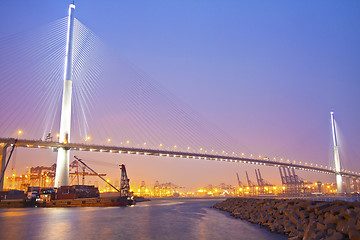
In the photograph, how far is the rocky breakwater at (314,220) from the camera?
313 inches

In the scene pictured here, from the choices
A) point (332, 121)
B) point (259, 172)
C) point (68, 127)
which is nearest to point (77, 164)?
point (68, 127)

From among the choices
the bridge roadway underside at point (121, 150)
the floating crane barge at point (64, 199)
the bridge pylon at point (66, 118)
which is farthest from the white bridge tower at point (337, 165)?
the bridge pylon at point (66, 118)

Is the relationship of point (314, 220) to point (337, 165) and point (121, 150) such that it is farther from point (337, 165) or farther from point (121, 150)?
point (337, 165)

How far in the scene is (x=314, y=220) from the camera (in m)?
10.9

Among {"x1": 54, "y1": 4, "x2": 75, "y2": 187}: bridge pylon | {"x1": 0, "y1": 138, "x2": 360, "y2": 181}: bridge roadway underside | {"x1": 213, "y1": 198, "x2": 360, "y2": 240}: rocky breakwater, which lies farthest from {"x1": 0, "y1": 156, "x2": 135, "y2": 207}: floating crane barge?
Answer: {"x1": 213, "y1": 198, "x2": 360, "y2": 240}: rocky breakwater

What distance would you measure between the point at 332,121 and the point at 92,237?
3587 inches

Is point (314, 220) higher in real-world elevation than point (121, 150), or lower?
lower

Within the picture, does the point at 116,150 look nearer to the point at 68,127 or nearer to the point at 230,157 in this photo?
the point at 68,127

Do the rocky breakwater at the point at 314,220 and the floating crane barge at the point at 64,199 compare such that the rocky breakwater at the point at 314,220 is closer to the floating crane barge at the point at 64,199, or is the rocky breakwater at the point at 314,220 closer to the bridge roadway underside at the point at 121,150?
the floating crane barge at the point at 64,199

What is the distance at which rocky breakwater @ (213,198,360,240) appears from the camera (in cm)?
794

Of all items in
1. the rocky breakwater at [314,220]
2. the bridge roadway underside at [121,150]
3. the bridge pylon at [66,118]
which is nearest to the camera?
the rocky breakwater at [314,220]

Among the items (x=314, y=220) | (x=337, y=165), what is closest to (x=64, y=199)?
(x=314, y=220)

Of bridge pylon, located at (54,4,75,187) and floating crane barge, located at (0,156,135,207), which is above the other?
bridge pylon, located at (54,4,75,187)

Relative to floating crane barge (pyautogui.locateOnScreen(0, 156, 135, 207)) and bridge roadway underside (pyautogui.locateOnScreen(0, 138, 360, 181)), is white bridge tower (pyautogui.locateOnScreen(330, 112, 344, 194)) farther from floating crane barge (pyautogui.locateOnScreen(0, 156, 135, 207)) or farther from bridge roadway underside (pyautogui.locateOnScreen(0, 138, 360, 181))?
floating crane barge (pyautogui.locateOnScreen(0, 156, 135, 207))
